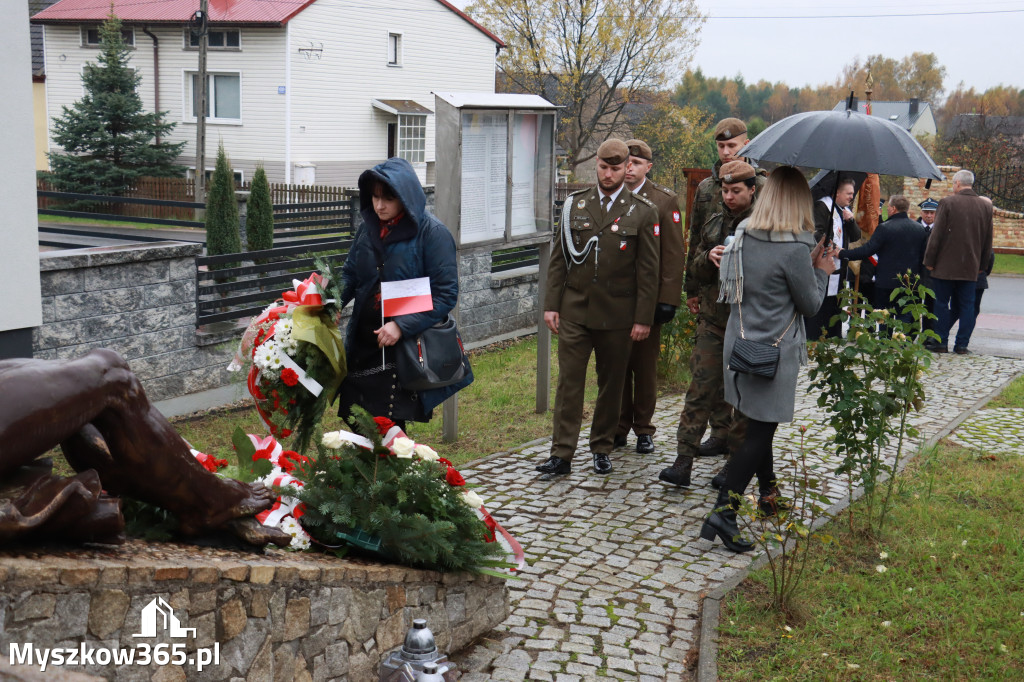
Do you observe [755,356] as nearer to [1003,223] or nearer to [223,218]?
[223,218]

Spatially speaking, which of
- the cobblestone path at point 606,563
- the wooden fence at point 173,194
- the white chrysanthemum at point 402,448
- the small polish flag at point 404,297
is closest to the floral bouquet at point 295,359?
the small polish flag at point 404,297

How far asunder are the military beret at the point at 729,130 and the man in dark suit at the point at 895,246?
535 centimetres

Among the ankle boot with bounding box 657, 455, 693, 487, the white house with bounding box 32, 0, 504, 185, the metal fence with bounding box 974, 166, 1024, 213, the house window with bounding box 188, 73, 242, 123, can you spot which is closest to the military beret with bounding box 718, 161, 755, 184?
the ankle boot with bounding box 657, 455, 693, 487

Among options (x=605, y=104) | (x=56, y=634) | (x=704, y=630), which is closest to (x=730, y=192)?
(x=704, y=630)

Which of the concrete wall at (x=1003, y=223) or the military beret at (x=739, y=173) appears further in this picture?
the concrete wall at (x=1003, y=223)

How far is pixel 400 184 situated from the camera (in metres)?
5.21

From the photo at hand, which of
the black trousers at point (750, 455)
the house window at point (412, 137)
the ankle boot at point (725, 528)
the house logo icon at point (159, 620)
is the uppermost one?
the house window at point (412, 137)

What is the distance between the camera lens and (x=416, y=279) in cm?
541

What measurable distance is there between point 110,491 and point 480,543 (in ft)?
5.23

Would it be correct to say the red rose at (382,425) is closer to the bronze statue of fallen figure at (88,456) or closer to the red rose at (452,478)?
the red rose at (452,478)

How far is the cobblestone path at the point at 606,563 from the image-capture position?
172 inches

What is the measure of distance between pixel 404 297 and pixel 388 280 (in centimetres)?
15

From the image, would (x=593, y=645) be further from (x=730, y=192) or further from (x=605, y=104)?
(x=605, y=104)

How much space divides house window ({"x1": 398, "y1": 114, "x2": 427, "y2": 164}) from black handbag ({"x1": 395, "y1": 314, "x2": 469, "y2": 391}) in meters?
31.3
